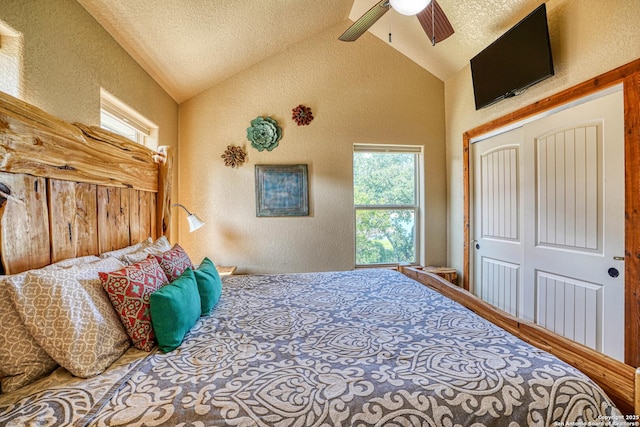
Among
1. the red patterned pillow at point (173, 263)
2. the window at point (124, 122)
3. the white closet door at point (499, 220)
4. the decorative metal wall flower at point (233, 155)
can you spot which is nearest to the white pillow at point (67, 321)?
the red patterned pillow at point (173, 263)

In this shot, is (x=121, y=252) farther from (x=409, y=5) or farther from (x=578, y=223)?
(x=578, y=223)

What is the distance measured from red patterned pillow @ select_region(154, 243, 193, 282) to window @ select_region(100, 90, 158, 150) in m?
1.13

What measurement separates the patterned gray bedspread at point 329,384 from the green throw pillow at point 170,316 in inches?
2.0

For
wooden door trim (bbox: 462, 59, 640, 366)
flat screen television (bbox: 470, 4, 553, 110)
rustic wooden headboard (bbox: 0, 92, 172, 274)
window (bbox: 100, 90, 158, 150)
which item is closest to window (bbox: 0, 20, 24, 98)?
rustic wooden headboard (bbox: 0, 92, 172, 274)

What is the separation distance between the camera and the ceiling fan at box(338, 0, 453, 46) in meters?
1.49

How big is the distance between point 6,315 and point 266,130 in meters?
2.42

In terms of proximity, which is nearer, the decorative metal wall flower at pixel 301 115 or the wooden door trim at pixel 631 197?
the wooden door trim at pixel 631 197

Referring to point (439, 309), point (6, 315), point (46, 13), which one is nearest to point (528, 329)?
point (439, 309)

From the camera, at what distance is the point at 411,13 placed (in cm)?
155

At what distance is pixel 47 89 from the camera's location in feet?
4.29

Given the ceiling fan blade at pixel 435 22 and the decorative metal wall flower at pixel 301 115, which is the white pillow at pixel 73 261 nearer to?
the decorative metal wall flower at pixel 301 115

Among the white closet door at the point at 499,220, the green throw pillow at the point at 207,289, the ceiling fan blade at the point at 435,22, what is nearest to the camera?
the green throw pillow at the point at 207,289

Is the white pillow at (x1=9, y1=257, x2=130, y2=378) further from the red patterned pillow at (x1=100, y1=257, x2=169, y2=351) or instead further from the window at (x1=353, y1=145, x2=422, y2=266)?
the window at (x1=353, y1=145, x2=422, y2=266)

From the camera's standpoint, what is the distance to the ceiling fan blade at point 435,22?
1.98 m
